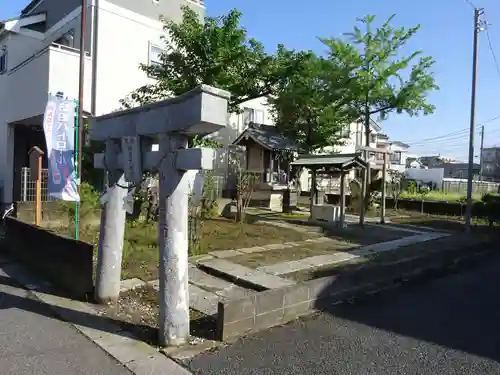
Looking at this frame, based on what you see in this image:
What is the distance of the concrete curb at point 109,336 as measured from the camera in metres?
3.86

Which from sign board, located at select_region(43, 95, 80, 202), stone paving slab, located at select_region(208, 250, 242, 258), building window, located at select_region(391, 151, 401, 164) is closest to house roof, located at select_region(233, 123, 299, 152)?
stone paving slab, located at select_region(208, 250, 242, 258)

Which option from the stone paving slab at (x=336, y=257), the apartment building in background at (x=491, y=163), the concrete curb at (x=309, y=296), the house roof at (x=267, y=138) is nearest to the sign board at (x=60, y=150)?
the stone paving slab at (x=336, y=257)

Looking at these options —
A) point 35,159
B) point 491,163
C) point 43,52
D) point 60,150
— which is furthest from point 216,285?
point 491,163

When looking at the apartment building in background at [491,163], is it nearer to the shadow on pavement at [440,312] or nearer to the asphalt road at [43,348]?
the shadow on pavement at [440,312]

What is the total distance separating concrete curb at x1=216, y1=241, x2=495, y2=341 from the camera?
4.48 m

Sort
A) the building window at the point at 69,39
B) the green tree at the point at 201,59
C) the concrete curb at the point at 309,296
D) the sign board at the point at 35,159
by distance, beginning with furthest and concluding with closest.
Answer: the building window at the point at 69,39 < the green tree at the point at 201,59 < the sign board at the point at 35,159 < the concrete curb at the point at 309,296

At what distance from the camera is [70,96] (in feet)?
42.2

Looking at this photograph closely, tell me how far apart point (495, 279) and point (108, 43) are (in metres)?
13.7

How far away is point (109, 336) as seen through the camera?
4.55m

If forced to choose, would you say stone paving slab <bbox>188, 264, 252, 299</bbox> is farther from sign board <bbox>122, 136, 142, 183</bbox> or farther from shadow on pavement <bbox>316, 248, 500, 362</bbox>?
sign board <bbox>122, 136, 142, 183</bbox>

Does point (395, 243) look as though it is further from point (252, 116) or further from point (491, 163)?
point (491, 163)

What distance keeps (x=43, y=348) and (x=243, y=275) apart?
3.28 meters

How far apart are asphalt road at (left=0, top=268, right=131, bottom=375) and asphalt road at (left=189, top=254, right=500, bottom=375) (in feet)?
3.25

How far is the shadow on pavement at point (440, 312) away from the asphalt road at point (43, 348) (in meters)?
2.85
